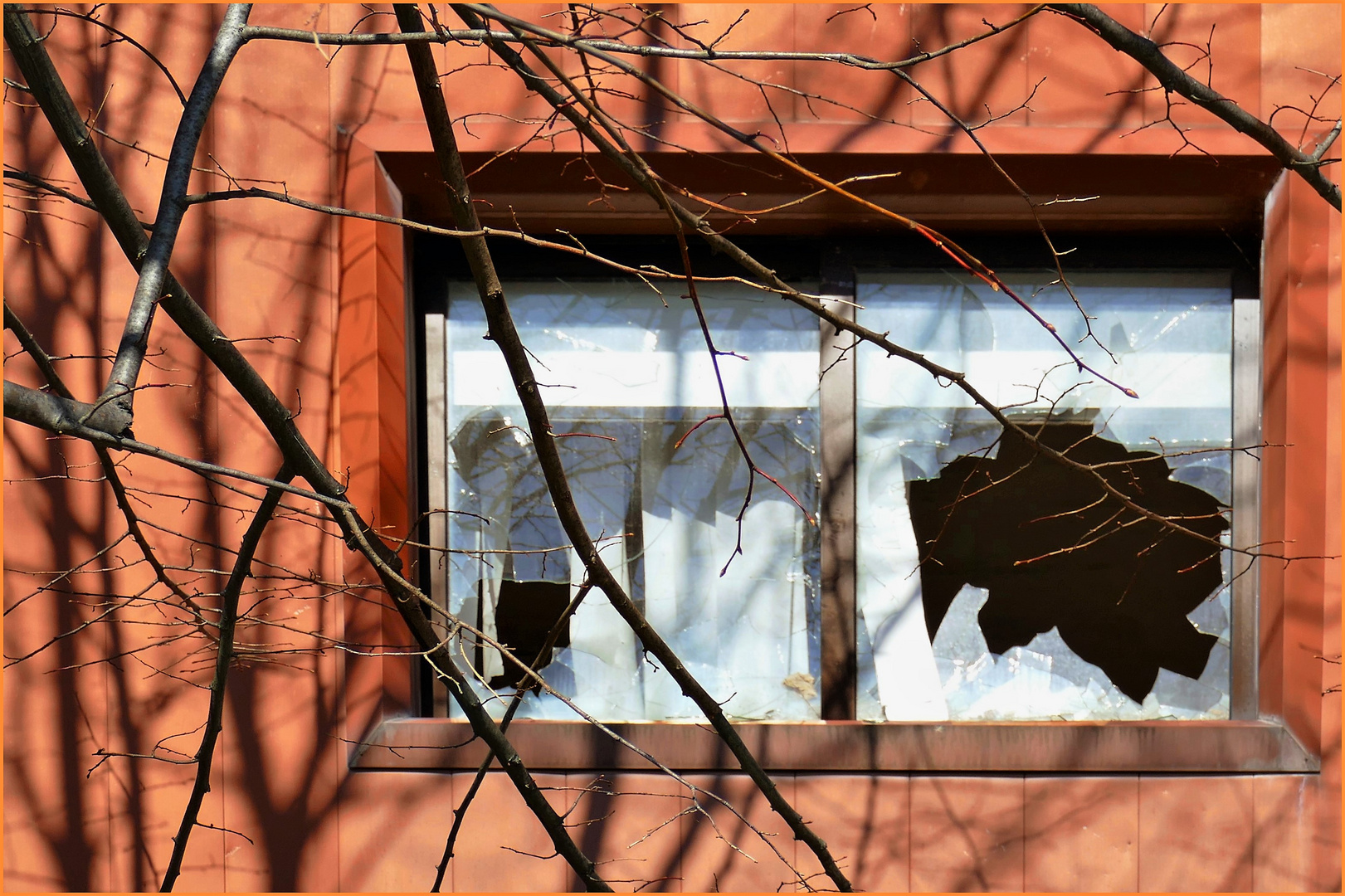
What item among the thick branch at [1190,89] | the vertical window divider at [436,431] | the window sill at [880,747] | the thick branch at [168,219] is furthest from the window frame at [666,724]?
the thick branch at [168,219]

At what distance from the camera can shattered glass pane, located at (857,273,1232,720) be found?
282 centimetres

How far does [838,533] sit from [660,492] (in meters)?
0.62

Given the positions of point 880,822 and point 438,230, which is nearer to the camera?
point 438,230

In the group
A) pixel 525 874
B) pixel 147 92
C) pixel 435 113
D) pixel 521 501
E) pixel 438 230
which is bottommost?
pixel 525 874

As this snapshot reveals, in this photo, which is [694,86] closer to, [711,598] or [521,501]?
[521,501]

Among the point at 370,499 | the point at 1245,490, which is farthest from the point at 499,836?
the point at 1245,490

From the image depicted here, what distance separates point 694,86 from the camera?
8.64 ft

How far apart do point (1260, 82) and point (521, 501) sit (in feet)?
8.90

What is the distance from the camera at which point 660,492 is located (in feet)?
9.39

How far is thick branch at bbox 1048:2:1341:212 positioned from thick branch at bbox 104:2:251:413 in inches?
63.7

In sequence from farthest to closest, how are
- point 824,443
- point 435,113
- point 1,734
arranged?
point 824,443 → point 1,734 → point 435,113

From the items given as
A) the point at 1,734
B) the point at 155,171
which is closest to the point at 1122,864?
the point at 1,734

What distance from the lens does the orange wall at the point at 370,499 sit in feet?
8.57

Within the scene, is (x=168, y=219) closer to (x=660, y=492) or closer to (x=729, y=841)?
(x=660, y=492)
